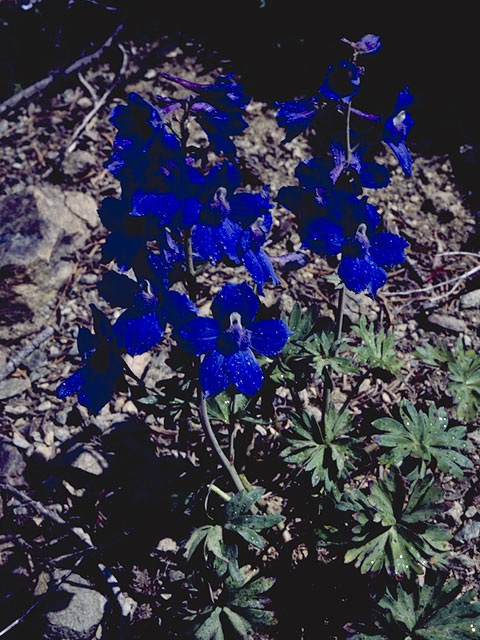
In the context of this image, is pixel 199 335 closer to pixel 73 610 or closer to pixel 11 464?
pixel 73 610

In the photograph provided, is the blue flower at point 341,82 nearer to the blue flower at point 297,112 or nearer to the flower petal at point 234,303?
the blue flower at point 297,112

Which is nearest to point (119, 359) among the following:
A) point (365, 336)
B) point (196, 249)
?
point (196, 249)

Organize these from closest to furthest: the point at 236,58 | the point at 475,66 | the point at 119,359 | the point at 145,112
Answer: the point at 145,112
the point at 119,359
the point at 475,66
the point at 236,58

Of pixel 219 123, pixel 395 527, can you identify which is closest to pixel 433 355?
pixel 395 527

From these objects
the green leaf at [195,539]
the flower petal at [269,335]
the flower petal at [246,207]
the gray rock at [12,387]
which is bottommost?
the gray rock at [12,387]

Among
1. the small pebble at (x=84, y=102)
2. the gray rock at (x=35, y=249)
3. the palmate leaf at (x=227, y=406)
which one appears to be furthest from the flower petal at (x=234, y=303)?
the small pebble at (x=84, y=102)

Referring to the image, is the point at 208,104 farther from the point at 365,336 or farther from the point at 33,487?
the point at 33,487

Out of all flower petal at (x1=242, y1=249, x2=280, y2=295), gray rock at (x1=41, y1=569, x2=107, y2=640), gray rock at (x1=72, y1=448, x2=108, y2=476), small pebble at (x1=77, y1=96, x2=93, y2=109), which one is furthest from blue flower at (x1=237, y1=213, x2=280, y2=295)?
small pebble at (x1=77, y1=96, x2=93, y2=109)

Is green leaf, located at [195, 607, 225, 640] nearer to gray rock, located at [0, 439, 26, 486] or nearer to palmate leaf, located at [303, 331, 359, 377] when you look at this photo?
palmate leaf, located at [303, 331, 359, 377]
